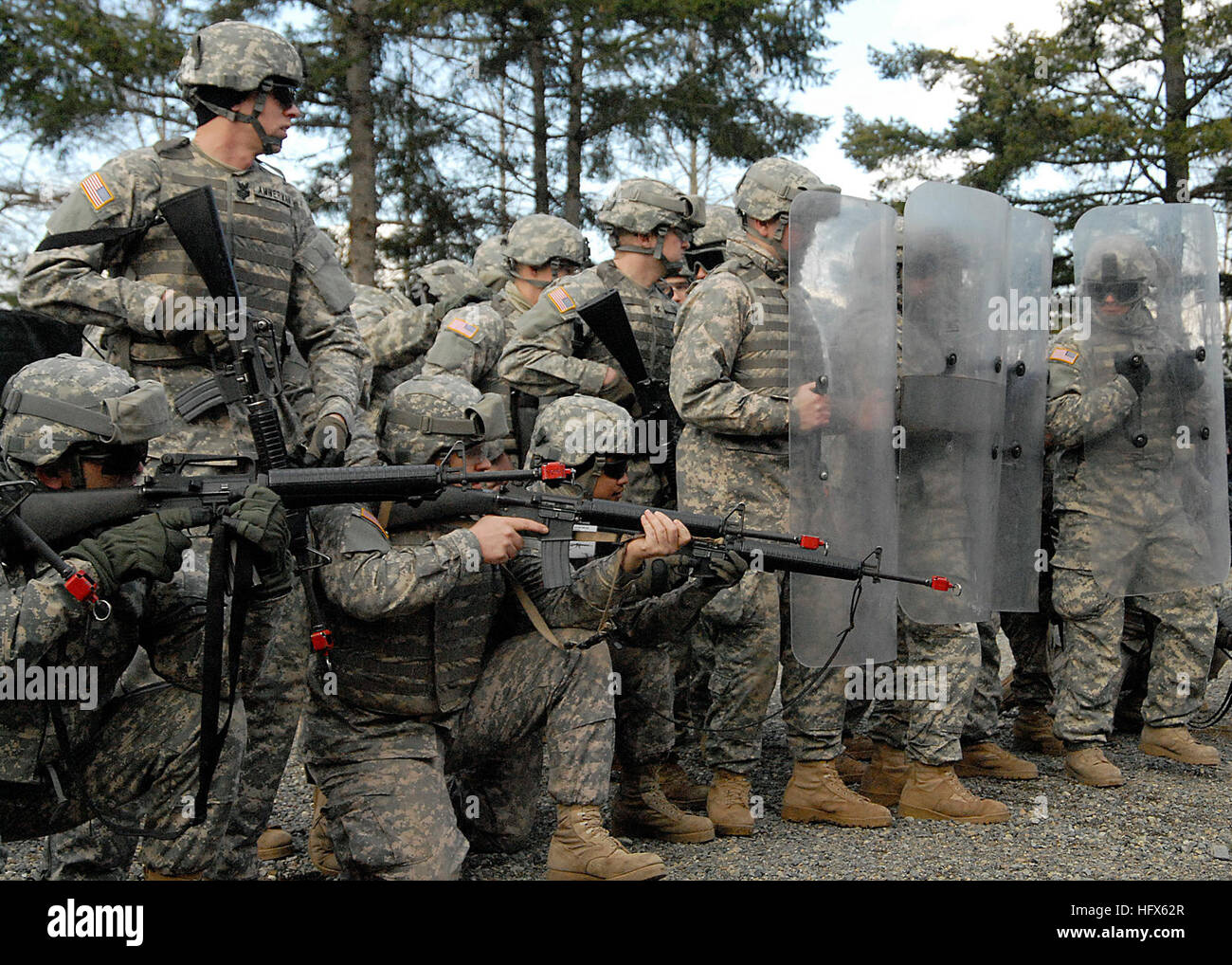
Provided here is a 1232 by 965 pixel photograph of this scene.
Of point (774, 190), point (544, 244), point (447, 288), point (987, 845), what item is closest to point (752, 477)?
point (774, 190)

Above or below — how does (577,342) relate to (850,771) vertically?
above

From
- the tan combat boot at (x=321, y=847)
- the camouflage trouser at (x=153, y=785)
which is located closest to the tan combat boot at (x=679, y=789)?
the tan combat boot at (x=321, y=847)

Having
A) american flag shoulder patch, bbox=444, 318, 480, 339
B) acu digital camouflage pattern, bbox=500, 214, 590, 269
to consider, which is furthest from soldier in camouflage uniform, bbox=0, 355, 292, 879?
acu digital camouflage pattern, bbox=500, 214, 590, 269

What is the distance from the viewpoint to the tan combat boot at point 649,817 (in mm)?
4562

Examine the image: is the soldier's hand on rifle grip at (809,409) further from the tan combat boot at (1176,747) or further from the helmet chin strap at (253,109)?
the tan combat boot at (1176,747)

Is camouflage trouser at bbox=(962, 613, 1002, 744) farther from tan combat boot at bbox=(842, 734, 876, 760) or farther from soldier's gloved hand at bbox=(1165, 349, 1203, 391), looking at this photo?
soldier's gloved hand at bbox=(1165, 349, 1203, 391)

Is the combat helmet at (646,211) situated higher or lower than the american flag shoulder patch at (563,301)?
higher

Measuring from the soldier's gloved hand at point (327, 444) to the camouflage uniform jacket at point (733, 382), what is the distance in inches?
54.9

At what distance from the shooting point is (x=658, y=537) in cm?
399

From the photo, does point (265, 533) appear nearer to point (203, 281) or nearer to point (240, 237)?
point (203, 281)

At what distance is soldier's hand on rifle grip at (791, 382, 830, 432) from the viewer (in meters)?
4.76

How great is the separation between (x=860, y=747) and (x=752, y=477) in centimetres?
172

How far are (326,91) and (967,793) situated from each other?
30.5ft

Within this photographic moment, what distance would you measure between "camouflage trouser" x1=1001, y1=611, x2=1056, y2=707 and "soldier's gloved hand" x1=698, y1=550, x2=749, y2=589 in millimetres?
2473
